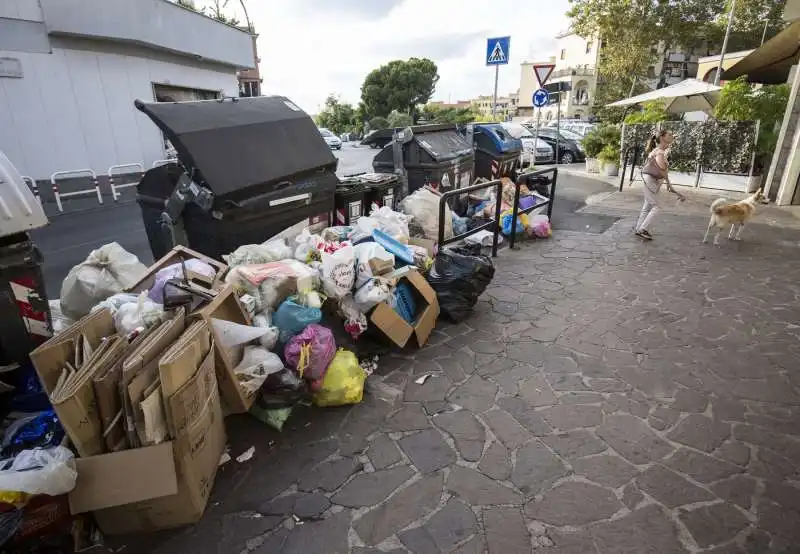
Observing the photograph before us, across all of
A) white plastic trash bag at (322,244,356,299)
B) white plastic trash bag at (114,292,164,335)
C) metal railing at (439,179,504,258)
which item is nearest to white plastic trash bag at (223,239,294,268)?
white plastic trash bag at (322,244,356,299)

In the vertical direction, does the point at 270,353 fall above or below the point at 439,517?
above

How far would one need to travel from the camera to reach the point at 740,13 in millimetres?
24562

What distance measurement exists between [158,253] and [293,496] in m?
3.34

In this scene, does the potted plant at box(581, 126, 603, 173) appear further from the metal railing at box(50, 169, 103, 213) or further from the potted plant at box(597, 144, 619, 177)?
the metal railing at box(50, 169, 103, 213)

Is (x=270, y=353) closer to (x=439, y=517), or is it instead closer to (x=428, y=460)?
(x=428, y=460)

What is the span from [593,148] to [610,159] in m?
0.92

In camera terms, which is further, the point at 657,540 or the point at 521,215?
the point at 521,215

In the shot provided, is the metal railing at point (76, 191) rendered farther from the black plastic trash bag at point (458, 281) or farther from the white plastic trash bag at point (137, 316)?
the black plastic trash bag at point (458, 281)

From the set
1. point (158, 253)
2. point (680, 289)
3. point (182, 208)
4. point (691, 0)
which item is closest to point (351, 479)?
point (182, 208)

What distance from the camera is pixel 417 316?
3.92 m

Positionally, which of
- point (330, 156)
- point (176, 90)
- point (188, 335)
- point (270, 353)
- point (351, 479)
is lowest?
point (351, 479)

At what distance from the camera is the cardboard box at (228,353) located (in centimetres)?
244

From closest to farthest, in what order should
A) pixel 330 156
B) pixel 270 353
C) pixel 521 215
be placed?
pixel 270 353 → pixel 330 156 → pixel 521 215

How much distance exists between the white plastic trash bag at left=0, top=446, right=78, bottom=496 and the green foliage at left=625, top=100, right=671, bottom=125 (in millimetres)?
14017
